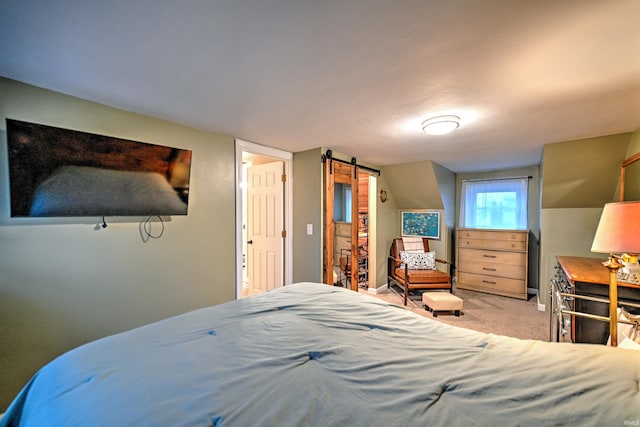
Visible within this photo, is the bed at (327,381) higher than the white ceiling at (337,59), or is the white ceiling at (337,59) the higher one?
the white ceiling at (337,59)

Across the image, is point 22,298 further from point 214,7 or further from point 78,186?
point 214,7

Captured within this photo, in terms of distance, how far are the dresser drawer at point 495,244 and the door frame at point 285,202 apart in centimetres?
321

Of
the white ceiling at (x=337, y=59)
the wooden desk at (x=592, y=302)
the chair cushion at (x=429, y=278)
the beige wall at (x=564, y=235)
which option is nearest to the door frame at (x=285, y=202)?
the white ceiling at (x=337, y=59)

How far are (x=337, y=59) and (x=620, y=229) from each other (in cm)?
175

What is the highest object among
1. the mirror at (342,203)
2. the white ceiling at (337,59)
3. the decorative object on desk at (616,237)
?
the white ceiling at (337,59)

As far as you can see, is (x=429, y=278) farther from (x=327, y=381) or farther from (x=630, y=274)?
(x=327, y=381)

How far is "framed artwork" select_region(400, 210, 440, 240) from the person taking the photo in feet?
15.5

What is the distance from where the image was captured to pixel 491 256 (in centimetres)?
425

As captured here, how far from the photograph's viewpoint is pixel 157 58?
137cm

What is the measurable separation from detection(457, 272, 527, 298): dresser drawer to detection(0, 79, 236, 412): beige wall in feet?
13.7

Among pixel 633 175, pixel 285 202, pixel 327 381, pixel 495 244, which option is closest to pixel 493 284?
pixel 495 244

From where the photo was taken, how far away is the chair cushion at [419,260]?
4.16 metres

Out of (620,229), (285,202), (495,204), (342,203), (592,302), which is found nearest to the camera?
(620,229)

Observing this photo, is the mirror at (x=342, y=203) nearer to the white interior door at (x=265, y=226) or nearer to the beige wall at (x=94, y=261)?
the white interior door at (x=265, y=226)
